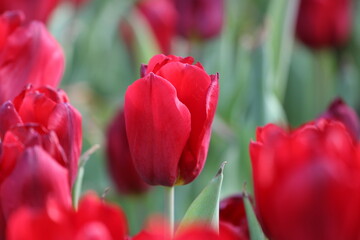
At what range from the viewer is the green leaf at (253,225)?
516 millimetres

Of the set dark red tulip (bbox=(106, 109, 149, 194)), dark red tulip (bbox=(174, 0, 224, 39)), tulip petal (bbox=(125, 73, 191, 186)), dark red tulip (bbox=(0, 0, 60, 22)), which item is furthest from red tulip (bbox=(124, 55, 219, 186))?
dark red tulip (bbox=(174, 0, 224, 39))

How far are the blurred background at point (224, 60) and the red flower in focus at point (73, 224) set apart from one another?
602 millimetres

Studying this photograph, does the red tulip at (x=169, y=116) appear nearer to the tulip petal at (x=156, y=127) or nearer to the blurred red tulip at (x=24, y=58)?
the tulip petal at (x=156, y=127)

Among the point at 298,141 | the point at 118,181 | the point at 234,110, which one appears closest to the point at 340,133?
the point at 298,141

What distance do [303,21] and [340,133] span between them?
0.91 m

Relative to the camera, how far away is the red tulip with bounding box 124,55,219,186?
0.52 m

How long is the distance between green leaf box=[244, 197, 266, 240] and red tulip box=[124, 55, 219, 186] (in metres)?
0.05

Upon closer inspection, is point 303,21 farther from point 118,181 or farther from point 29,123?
point 29,123

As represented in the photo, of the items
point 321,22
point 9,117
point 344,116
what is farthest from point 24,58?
point 321,22

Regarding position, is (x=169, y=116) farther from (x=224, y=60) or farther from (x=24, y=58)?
(x=224, y=60)

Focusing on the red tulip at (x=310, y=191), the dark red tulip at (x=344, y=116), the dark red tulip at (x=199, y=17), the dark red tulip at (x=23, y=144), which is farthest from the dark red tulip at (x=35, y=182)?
the dark red tulip at (x=199, y=17)

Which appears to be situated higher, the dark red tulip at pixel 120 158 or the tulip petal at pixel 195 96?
the tulip petal at pixel 195 96

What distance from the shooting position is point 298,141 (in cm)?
41

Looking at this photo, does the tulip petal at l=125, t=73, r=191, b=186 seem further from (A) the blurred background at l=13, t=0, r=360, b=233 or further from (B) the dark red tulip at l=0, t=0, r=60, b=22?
(B) the dark red tulip at l=0, t=0, r=60, b=22
